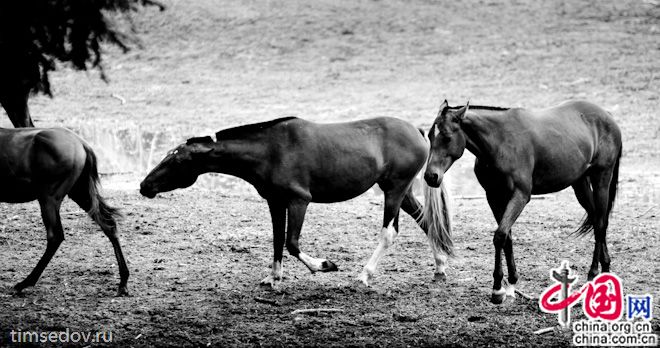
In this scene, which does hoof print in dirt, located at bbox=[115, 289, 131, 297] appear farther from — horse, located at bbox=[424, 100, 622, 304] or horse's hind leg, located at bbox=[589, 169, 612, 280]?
horse's hind leg, located at bbox=[589, 169, 612, 280]

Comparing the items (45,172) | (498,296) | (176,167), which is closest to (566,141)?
(498,296)

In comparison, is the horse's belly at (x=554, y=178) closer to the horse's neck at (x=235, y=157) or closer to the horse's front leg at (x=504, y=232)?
the horse's front leg at (x=504, y=232)

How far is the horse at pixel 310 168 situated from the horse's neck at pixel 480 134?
0.81m

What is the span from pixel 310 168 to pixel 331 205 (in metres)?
3.71

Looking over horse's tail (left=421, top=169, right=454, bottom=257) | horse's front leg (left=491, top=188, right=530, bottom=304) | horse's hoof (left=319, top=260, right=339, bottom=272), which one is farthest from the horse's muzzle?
horse's front leg (left=491, top=188, right=530, bottom=304)

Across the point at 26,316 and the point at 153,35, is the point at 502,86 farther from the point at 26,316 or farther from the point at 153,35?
the point at 26,316

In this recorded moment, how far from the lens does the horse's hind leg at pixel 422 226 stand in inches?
303

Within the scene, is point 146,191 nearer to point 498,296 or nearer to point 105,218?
point 105,218

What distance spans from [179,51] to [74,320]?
17.2 meters

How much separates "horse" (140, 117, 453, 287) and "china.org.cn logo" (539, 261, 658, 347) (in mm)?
1533

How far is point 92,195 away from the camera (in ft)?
23.3

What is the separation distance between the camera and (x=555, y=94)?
17.9 meters

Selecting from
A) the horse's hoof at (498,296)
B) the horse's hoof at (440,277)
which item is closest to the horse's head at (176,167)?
the horse's hoof at (440,277)

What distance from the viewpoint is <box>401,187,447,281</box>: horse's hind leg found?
768 centimetres
